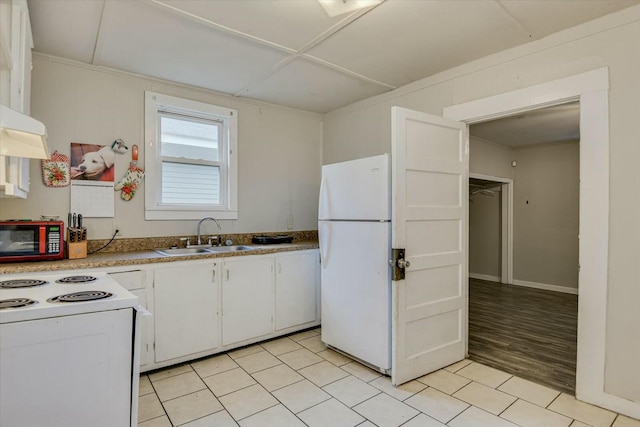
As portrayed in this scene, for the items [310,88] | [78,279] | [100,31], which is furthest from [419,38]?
[78,279]

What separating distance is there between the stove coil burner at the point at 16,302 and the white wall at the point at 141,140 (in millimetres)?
1701

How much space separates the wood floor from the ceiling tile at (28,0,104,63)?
3.85 meters

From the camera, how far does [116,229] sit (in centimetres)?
303

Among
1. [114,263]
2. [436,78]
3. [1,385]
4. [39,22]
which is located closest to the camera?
[1,385]

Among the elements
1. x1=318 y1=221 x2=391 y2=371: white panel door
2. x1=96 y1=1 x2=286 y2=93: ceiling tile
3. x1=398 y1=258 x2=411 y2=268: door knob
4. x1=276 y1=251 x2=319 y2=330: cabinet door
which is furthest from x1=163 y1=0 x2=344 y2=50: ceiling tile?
x1=276 y1=251 x2=319 y2=330: cabinet door

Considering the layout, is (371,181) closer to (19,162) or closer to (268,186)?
(268,186)

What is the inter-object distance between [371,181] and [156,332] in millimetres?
2045

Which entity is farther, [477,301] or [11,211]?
[477,301]

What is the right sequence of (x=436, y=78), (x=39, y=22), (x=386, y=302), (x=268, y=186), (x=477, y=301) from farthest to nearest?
(x=477, y=301)
(x=268, y=186)
(x=436, y=78)
(x=386, y=302)
(x=39, y=22)

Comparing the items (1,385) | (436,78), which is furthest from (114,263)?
(436,78)

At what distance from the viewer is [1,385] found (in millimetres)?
1154

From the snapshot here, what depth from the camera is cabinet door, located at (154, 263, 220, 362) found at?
8.82 feet

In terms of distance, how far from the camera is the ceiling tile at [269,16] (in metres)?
2.07

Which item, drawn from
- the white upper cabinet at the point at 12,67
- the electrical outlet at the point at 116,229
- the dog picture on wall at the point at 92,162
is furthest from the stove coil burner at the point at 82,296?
the dog picture on wall at the point at 92,162
